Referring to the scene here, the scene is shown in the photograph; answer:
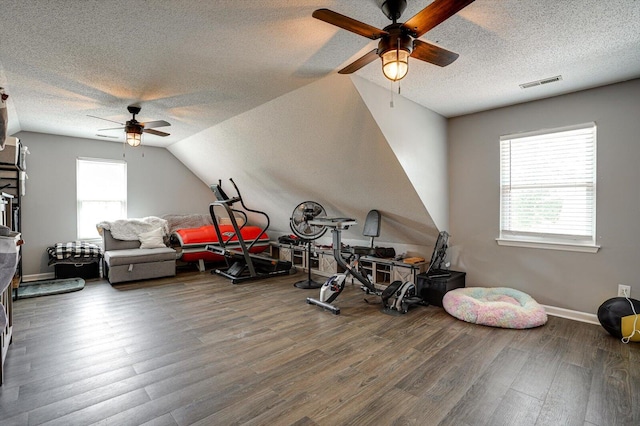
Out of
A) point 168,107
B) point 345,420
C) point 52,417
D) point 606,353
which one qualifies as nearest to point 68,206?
point 168,107

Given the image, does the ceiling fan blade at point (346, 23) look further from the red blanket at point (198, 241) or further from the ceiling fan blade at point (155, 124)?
the red blanket at point (198, 241)

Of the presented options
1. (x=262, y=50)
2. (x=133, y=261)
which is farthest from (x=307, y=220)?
(x=133, y=261)

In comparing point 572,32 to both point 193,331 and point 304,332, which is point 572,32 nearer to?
point 304,332

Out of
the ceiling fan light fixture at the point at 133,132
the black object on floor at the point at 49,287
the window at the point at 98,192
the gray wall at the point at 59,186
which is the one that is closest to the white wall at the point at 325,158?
the gray wall at the point at 59,186

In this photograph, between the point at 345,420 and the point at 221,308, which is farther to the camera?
the point at 221,308

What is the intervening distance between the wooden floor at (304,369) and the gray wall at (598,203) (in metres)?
0.53

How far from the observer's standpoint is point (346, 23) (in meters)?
1.68

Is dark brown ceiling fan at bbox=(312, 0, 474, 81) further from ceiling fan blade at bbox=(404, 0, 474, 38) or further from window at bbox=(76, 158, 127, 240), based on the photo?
window at bbox=(76, 158, 127, 240)

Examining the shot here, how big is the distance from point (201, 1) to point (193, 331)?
273cm

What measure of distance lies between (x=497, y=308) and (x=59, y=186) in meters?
6.80

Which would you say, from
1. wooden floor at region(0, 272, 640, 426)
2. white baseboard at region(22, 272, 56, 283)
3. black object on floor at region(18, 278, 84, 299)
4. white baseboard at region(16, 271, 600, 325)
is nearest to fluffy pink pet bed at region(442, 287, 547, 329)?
wooden floor at region(0, 272, 640, 426)

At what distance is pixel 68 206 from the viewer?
5551 mm

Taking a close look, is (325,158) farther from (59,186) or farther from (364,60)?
(59,186)

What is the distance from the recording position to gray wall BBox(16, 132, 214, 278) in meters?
5.21
